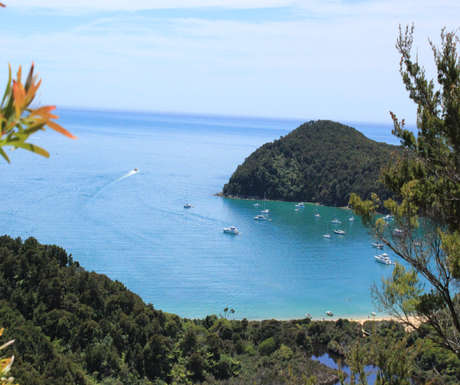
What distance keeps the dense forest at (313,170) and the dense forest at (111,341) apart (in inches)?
1282

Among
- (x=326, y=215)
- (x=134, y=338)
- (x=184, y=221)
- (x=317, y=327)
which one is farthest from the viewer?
(x=326, y=215)

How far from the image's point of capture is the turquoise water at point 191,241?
87.0ft

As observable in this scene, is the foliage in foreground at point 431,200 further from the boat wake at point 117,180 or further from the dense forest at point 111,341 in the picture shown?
the boat wake at point 117,180

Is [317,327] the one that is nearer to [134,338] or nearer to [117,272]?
[134,338]

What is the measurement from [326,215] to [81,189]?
24078 mm

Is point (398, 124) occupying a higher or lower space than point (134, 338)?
higher

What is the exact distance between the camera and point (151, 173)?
60.3 meters

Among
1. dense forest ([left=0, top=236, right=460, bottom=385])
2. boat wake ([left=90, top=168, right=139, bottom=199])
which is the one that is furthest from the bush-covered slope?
boat wake ([left=90, top=168, right=139, bottom=199])

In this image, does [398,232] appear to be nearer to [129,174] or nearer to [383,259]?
[383,259]

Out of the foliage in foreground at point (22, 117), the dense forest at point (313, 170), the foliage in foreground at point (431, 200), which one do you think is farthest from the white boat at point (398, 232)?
the dense forest at point (313, 170)

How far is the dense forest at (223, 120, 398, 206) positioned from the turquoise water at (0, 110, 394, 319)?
2458mm

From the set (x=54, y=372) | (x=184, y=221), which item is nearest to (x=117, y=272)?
(x=184, y=221)

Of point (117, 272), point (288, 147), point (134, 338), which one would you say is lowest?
point (117, 272)

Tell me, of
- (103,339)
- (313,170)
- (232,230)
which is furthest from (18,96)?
(313,170)
